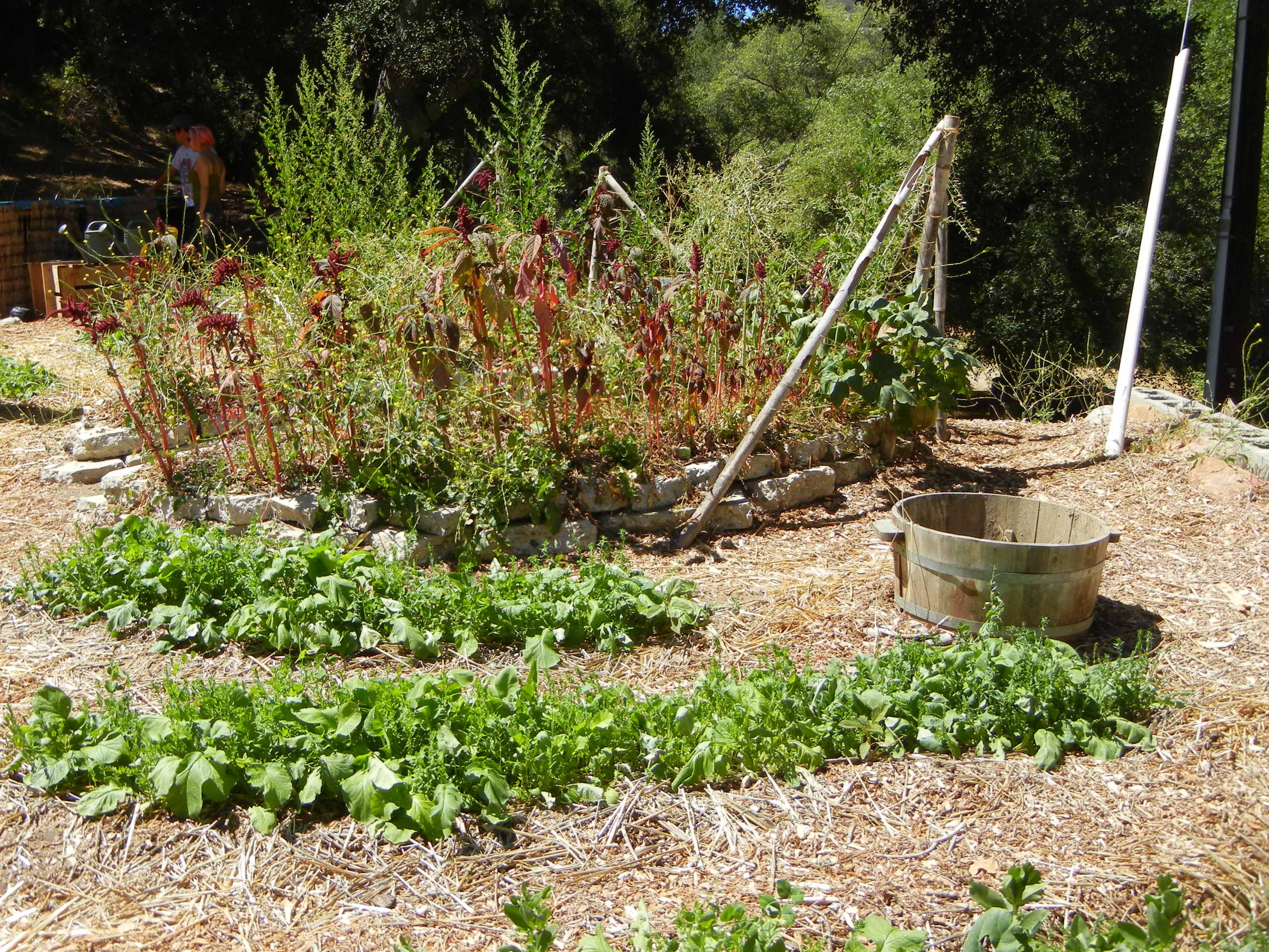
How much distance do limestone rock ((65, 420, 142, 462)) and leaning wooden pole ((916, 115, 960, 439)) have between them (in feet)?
12.9

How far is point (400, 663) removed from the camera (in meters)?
3.32

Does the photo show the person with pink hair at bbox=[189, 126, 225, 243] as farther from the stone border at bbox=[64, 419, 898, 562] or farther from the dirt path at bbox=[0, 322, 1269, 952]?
the dirt path at bbox=[0, 322, 1269, 952]

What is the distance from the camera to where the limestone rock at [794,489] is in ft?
15.8

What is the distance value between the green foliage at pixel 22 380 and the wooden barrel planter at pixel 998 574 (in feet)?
17.4

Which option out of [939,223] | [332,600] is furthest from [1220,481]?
[332,600]

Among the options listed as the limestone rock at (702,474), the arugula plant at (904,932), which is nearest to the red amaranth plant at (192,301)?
the limestone rock at (702,474)

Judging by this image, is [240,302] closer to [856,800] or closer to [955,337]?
[856,800]

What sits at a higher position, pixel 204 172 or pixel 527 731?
pixel 204 172

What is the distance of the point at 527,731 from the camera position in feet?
8.71

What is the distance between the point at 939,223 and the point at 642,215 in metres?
1.55

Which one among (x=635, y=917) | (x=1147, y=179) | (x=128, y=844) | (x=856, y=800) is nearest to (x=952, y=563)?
(x=856, y=800)

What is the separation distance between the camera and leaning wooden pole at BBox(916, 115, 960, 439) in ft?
17.6

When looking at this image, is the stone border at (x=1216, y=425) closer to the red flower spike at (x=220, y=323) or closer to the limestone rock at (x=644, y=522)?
the limestone rock at (x=644, y=522)

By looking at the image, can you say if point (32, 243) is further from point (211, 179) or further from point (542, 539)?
point (542, 539)
